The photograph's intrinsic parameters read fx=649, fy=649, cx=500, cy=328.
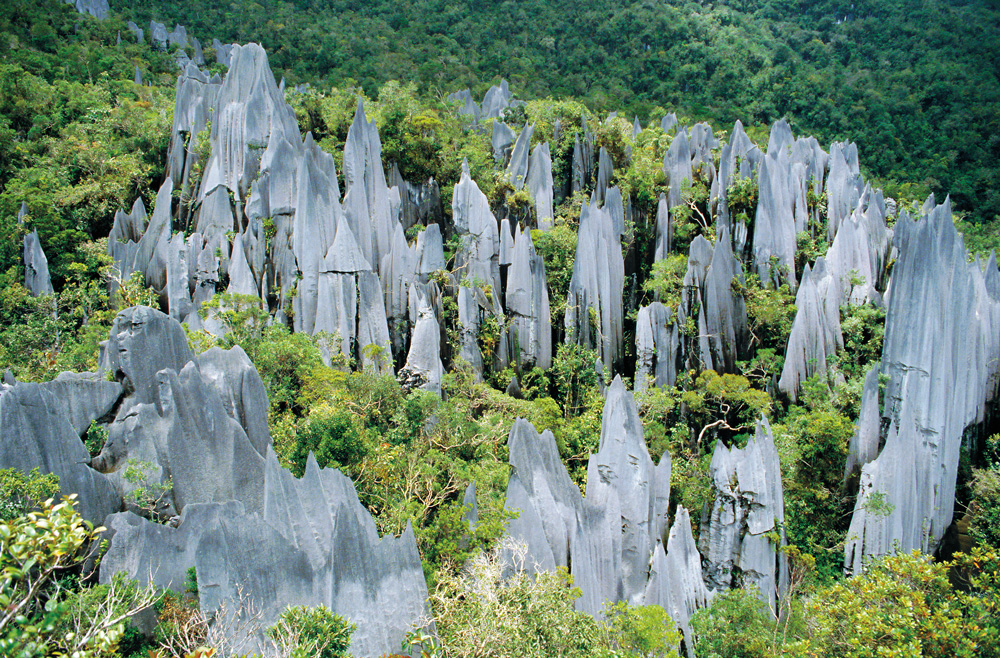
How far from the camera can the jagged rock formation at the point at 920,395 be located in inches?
643

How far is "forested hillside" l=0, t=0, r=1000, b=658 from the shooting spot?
11352mm

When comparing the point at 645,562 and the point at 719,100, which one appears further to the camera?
the point at 719,100

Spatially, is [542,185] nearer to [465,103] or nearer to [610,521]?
[465,103]

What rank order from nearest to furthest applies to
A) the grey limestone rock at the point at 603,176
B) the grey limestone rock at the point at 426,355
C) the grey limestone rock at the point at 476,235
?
the grey limestone rock at the point at 426,355, the grey limestone rock at the point at 476,235, the grey limestone rock at the point at 603,176

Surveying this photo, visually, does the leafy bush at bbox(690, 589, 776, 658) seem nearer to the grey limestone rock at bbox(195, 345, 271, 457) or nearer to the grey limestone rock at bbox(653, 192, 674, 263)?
the grey limestone rock at bbox(195, 345, 271, 457)

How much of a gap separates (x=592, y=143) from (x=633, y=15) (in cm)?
1855

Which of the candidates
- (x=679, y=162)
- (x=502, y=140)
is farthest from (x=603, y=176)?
(x=502, y=140)

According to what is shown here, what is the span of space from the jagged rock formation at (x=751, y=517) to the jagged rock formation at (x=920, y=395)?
1.99 metres

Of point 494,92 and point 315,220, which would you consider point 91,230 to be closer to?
point 315,220

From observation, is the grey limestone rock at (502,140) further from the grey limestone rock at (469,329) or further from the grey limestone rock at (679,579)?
the grey limestone rock at (679,579)

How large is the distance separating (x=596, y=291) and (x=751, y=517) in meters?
9.70

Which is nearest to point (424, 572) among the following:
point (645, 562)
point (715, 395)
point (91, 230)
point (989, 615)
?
point (645, 562)

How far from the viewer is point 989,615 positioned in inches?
406

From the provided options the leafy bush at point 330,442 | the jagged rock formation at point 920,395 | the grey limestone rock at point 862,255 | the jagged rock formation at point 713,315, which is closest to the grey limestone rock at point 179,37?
the leafy bush at point 330,442
